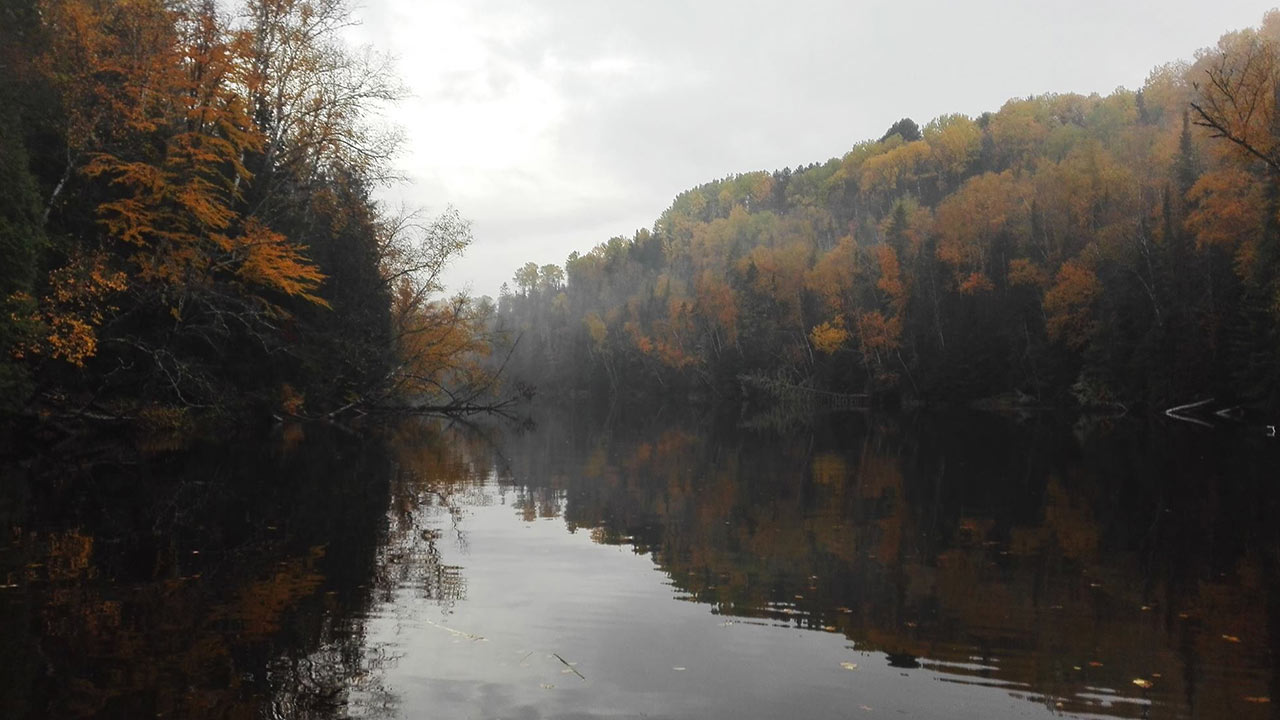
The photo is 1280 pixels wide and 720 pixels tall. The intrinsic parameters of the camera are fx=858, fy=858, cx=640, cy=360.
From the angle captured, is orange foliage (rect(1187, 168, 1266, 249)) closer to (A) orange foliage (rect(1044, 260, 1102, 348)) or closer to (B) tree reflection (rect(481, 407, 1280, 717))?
(A) orange foliage (rect(1044, 260, 1102, 348))

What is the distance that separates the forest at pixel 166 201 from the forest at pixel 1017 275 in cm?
2447

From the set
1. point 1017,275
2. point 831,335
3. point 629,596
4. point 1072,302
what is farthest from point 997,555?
point 831,335

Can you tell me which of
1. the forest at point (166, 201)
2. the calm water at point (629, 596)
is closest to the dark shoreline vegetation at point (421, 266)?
the forest at point (166, 201)

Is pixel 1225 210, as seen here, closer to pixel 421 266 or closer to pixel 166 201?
pixel 421 266

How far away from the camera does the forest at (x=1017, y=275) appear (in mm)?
47781

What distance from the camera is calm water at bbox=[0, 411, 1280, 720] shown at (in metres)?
6.29

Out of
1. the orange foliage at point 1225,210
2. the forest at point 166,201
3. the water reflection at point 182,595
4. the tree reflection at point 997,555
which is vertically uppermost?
the orange foliage at point 1225,210

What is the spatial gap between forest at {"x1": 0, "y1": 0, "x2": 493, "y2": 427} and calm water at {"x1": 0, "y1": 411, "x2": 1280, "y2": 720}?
4654mm

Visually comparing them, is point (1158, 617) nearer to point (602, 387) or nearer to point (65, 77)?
point (65, 77)

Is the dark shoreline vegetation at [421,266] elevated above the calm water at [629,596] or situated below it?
above

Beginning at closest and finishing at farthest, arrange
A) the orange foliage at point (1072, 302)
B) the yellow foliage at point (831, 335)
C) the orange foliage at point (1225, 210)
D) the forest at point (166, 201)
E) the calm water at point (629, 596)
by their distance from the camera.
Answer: the calm water at point (629, 596) → the forest at point (166, 201) → the orange foliage at point (1225, 210) → the orange foliage at point (1072, 302) → the yellow foliage at point (831, 335)

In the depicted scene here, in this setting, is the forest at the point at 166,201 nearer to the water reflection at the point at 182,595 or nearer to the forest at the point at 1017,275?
the water reflection at the point at 182,595

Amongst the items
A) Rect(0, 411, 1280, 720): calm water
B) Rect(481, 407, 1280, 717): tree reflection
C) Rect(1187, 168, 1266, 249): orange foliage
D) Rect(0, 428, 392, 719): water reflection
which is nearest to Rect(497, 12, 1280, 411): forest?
Rect(1187, 168, 1266, 249): orange foliage

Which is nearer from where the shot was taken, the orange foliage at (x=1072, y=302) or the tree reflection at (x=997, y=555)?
the tree reflection at (x=997, y=555)
